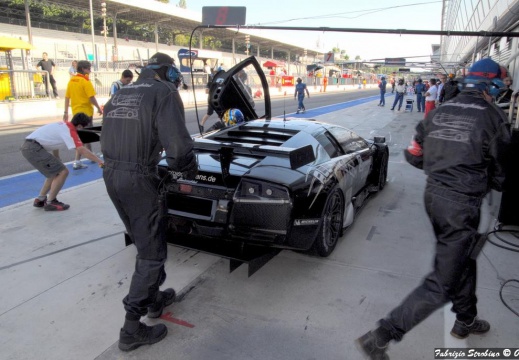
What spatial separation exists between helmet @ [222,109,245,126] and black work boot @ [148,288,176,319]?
2.77 meters

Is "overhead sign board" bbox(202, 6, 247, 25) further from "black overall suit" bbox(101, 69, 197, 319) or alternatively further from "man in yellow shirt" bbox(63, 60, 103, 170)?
"black overall suit" bbox(101, 69, 197, 319)

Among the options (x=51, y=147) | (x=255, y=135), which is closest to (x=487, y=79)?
(x=255, y=135)

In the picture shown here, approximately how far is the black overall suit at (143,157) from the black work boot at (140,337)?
→ 0.11 m

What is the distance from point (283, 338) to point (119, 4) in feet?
120

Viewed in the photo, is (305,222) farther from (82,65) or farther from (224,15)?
(224,15)

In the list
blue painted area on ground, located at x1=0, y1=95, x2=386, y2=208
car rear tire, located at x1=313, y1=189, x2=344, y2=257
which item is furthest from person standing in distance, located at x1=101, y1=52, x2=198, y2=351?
blue painted area on ground, located at x1=0, y1=95, x2=386, y2=208

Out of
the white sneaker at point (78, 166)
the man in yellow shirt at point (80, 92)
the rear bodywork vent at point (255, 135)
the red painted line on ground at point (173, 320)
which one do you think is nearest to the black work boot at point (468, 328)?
the red painted line on ground at point (173, 320)

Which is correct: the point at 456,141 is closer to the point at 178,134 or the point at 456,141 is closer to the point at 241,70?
the point at 178,134

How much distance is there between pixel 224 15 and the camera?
8195mm

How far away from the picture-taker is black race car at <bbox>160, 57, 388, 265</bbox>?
309 centimetres

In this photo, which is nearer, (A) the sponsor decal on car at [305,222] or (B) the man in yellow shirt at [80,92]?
(A) the sponsor decal on car at [305,222]

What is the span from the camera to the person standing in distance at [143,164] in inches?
96.4

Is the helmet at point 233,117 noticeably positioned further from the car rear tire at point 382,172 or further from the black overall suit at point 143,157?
the black overall suit at point 143,157

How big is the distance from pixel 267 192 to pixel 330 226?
3.12 ft
